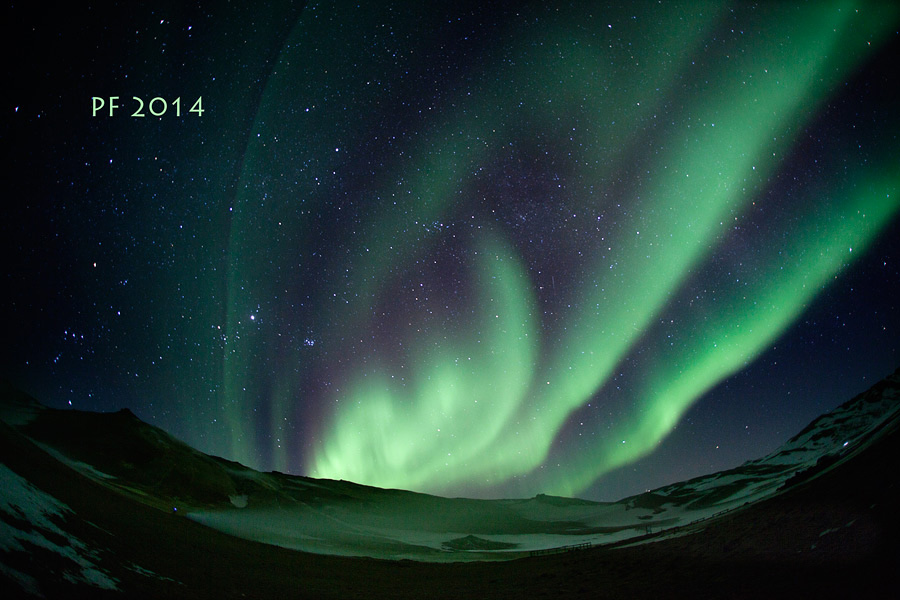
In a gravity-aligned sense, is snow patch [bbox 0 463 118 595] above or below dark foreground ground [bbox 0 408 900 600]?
above

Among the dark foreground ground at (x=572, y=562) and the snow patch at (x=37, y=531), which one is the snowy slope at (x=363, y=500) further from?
the snow patch at (x=37, y=531)

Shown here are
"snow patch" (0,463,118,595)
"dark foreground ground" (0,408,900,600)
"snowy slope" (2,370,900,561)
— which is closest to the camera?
"snow patch" (0,463,118,595)

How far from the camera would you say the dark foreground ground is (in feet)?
55.3

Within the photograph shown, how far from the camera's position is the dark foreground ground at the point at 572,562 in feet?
55.3

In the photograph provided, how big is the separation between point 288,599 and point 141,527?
13510 millimetres

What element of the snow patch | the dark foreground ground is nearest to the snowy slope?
the dark foreground ground

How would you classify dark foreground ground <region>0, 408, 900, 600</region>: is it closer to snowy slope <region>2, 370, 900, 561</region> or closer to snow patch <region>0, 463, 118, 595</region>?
snow patch <region>0, 463, 118, 595</region>

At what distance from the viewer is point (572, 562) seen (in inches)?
1308

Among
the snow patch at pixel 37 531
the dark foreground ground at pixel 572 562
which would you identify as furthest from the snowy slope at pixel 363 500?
the snow patch at pixel 37 531

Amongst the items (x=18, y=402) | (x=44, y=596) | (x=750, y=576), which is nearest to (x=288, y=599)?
(x=44, y=596)

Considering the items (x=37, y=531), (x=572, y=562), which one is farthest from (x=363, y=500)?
(x=37, y=531)

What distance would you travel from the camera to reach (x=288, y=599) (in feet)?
65.5

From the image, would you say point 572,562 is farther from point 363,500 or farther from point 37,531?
point 363,500

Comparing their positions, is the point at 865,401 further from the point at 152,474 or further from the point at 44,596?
the point at 44,596
